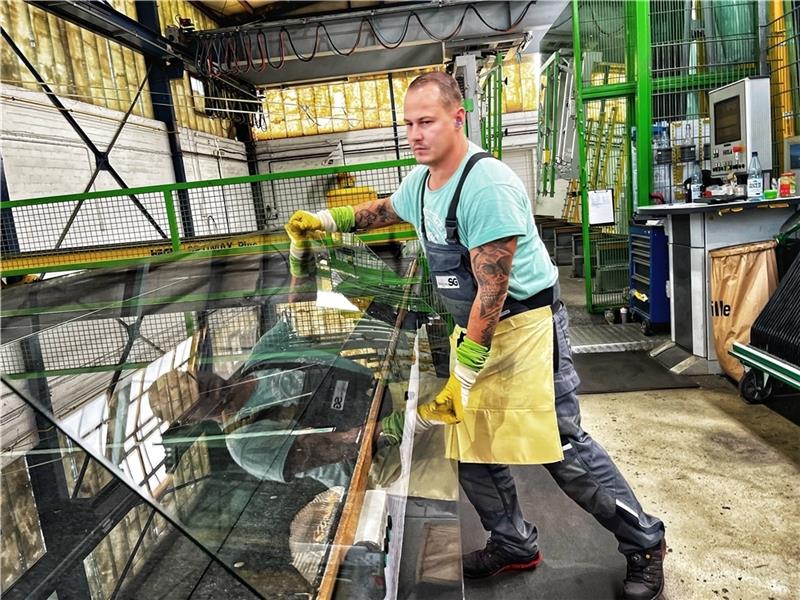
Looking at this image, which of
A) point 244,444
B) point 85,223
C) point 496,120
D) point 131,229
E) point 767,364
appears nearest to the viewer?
point 244,444

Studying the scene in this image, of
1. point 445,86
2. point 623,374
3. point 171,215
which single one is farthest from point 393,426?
point 171,215

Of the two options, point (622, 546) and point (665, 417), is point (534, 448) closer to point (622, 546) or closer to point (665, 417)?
point (622, 546)

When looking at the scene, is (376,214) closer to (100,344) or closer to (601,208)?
(100,344)

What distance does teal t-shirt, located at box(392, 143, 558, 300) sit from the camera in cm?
136

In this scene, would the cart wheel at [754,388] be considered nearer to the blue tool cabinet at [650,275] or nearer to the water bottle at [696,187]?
the blue tool cabinet at [650,275]

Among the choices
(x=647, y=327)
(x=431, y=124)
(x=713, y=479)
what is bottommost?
(x=713, y=479)

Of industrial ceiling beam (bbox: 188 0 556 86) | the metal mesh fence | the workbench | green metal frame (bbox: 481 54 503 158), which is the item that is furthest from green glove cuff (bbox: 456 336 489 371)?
industrial ceiling beam (bbox: 188 0 556 86)

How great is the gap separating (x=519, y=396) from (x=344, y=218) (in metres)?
0.92

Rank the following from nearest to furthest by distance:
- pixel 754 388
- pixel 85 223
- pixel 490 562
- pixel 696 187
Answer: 1. pixel 490 562
2. pixel 754 388
3. pixel 696 187
4. pixel 85 223

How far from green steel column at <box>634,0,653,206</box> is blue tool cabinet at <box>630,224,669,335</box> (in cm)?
39

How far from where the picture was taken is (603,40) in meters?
4.84

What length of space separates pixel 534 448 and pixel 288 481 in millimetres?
818

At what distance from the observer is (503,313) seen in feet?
5.07

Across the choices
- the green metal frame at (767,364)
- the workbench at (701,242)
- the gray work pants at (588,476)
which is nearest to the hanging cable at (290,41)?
the workbench at (701,242)
